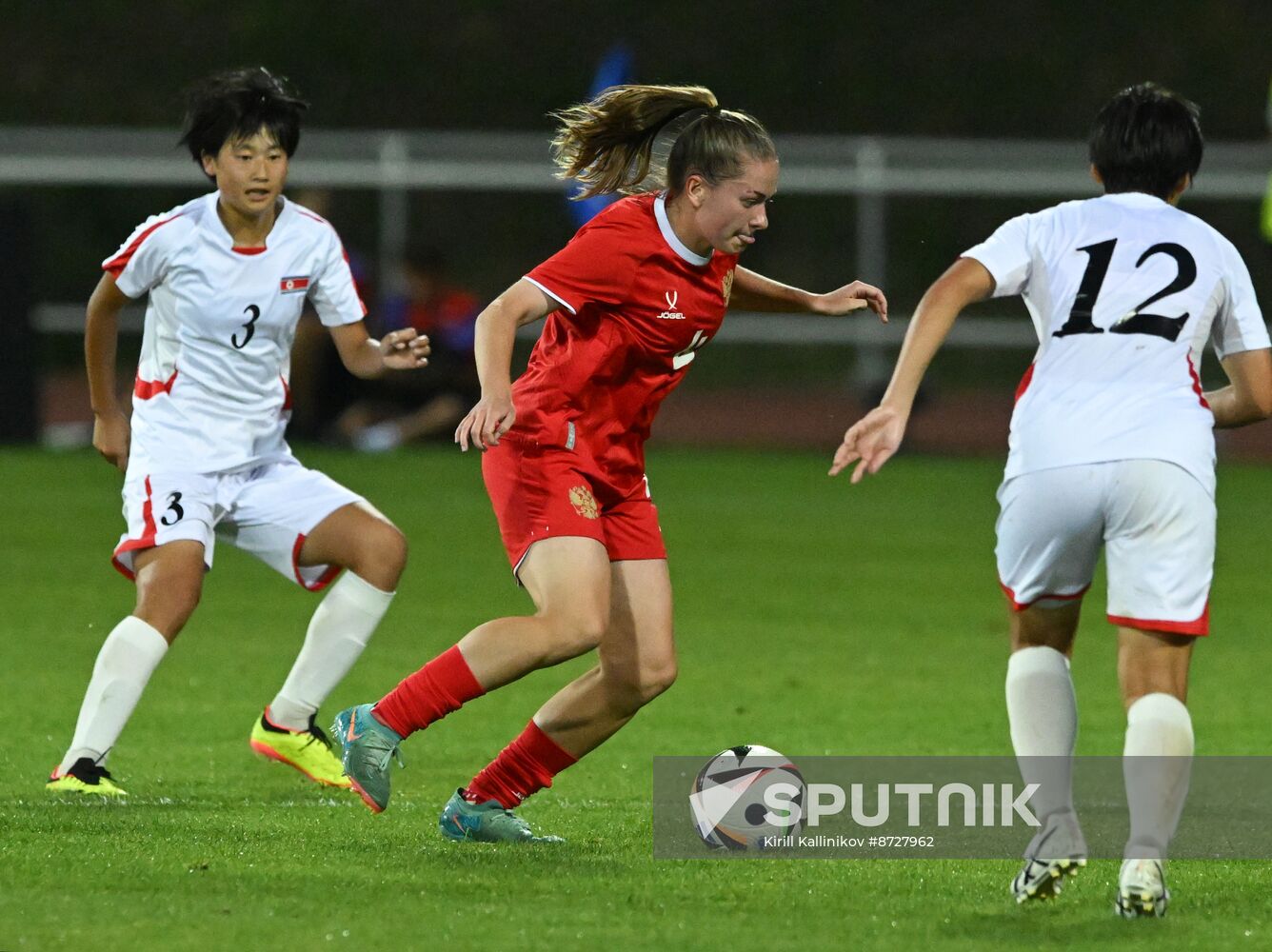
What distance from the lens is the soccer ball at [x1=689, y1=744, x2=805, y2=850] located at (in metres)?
5.25

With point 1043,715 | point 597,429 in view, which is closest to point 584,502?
point 597,429

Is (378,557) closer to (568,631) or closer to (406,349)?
(406,349)

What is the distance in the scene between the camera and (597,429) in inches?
205

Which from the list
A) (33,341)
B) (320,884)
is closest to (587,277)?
(320,884)

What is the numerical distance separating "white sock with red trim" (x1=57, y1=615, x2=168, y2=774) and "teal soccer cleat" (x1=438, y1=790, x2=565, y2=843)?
1.05 m

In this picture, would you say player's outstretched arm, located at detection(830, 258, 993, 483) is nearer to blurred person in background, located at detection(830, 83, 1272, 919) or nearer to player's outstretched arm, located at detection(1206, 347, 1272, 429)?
blurred person in background, located at detection(830, 83, 1272, 919)

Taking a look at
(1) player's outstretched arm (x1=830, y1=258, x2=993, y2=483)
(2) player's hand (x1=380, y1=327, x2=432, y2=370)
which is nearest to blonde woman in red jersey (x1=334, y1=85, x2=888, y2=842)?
(2) player's hand (x1=380, y1=327, x2=432, y2=370)

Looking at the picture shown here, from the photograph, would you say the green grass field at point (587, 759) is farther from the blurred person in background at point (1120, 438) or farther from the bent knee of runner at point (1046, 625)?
the bent knee of runner at point (1046, 625)

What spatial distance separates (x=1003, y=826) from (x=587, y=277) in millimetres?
1819

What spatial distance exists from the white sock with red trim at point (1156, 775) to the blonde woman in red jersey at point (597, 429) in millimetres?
1260

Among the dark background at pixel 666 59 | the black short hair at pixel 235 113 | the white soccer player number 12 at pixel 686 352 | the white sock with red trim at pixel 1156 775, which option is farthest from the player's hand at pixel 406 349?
the dark background at pixel 666 59

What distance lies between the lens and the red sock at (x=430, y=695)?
496 centimetres

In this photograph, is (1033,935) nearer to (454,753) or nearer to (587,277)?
(587,277)

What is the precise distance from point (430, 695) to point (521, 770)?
16.7 inches
